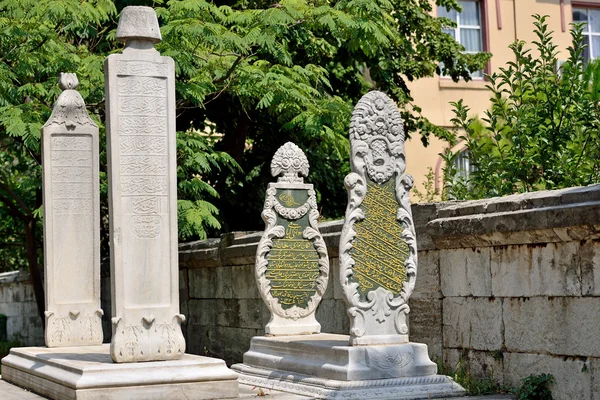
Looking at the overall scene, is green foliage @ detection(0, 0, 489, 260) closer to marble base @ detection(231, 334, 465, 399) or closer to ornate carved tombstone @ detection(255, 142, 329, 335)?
ornate carved tombstone @ detection(255, 142, 329, 335)

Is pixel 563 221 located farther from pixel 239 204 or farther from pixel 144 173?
pixel 239 204

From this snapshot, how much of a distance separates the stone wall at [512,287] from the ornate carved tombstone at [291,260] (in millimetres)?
460

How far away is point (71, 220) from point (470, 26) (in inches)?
623

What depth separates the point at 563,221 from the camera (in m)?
7.70

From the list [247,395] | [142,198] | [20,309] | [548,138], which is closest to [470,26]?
[20,309]

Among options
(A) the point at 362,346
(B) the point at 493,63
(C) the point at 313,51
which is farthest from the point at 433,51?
(A) the point at 362,346

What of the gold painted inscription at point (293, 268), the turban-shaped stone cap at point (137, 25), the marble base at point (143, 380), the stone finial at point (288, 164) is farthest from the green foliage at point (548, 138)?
the marble base at point (143, 380)

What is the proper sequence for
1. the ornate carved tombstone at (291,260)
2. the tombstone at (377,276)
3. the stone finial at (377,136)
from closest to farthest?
the tombstone at (377,276) < the stone finial at (377,136) < the ornate carved tombstone at (291,260)

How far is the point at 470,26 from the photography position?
981 inches

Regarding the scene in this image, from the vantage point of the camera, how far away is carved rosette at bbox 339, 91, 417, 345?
8.23 m

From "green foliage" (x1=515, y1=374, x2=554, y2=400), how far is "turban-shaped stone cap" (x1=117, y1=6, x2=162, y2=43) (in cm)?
392

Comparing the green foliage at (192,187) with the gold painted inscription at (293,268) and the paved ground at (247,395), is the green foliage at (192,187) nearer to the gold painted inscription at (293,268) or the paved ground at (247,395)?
the gold painted inscription at (293,268)

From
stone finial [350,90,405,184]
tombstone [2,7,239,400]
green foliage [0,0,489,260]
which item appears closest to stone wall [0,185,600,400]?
stone finial [350,90,405,184]

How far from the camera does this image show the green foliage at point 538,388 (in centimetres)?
796
